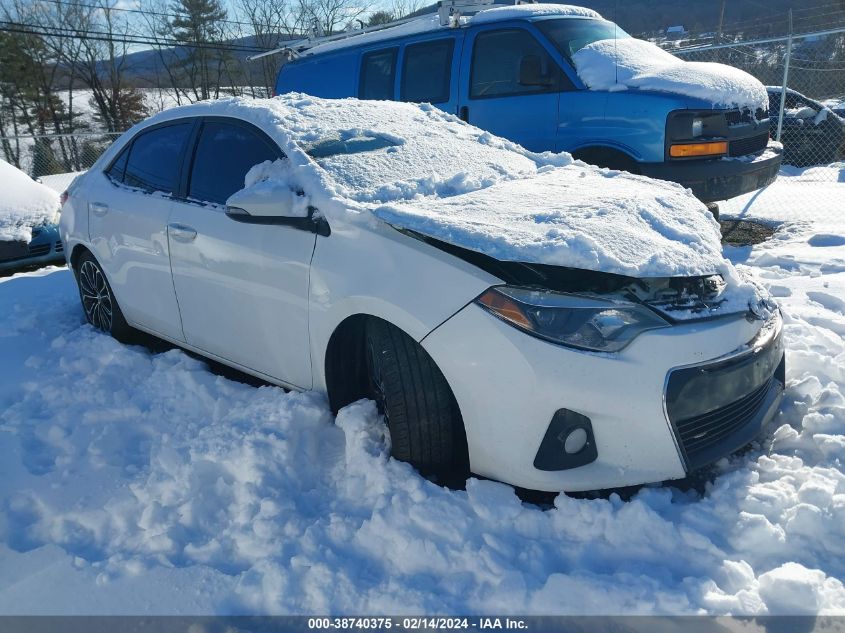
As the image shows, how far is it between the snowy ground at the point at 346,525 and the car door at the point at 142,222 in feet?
2.29

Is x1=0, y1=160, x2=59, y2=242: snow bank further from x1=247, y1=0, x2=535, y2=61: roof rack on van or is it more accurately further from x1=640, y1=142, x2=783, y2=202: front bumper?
x1=640, y1=142, x2=783, y2=202: front bumper

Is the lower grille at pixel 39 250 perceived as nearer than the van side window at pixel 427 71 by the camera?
Yes

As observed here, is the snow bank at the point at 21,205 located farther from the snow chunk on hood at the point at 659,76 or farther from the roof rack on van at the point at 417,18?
the snow chunk on hood at the point at 659,76

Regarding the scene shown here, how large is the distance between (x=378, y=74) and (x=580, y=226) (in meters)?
5.53

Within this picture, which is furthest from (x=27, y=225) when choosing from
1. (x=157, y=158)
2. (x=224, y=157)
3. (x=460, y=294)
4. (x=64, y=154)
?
(x=64, y=154)

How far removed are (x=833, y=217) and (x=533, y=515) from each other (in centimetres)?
647

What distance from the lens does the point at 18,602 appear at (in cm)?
207

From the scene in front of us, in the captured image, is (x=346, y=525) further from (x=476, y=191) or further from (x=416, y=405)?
(x=476, y=191)

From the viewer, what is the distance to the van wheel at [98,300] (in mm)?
4062

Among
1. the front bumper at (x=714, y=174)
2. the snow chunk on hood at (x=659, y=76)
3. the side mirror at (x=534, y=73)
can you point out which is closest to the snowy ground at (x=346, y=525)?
the front bumper at (x=714, y=174)

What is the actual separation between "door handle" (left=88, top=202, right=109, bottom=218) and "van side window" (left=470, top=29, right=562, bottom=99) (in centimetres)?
385

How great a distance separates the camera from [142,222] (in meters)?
3.60

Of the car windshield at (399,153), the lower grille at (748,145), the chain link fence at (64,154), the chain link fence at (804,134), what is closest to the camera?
the car windshield at (399,153)

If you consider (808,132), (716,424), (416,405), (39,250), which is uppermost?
(808,132)
